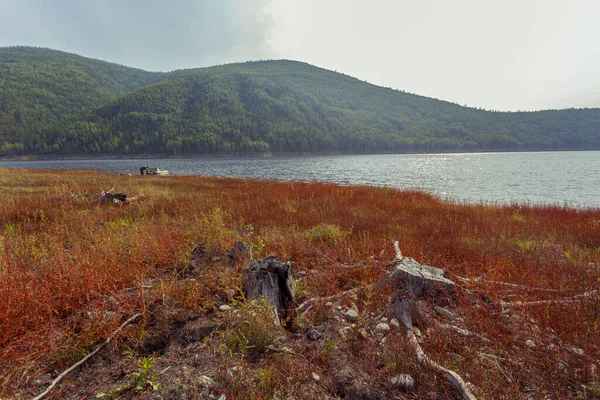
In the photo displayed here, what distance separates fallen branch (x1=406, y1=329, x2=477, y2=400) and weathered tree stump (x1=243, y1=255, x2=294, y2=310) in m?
1.72

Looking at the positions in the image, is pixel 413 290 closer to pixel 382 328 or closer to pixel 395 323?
pixel 395 323

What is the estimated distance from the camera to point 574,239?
8398 mm

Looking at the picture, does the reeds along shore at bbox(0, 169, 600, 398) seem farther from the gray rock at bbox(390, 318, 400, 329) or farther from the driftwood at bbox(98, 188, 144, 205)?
the driftwood at bbox(98, 188, 144, 205)

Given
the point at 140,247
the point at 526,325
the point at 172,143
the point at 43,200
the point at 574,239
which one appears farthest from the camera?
the point at 172,143

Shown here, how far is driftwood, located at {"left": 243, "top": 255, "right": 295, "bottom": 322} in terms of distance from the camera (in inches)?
144

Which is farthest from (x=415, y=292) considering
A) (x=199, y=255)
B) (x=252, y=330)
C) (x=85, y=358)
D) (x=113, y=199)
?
(x=113, y=199)

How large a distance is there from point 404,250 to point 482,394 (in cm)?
387

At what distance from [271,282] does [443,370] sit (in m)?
2.21

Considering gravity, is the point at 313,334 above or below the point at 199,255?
below

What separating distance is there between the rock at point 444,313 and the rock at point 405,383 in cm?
140

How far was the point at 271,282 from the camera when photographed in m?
3.68

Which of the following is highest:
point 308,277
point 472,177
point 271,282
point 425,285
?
point 271,282

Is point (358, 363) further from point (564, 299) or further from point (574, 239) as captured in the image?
point (574, 239)

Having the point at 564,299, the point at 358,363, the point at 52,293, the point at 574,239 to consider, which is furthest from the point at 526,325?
the point at 574,239
